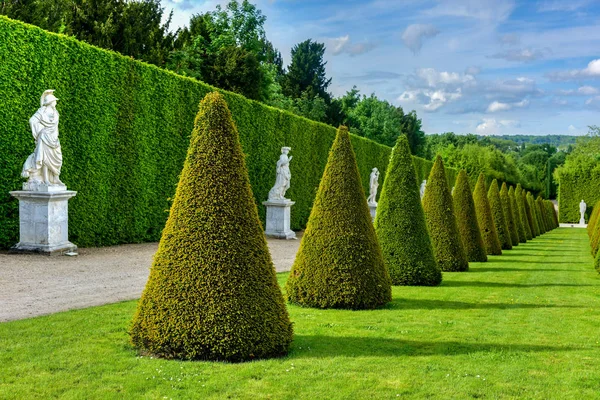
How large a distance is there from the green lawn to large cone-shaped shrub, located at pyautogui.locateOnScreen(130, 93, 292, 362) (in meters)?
0.18

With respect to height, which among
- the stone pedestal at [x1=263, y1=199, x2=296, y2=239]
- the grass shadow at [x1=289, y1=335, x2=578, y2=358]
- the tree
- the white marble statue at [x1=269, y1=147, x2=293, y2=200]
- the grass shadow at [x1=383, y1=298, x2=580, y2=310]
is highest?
the tree

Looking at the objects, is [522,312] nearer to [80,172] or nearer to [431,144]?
[80,172]

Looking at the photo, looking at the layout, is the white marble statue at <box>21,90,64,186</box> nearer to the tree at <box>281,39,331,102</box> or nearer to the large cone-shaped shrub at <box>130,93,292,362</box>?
the large cone-shaped shrub at <box>130,93,292,362</box>

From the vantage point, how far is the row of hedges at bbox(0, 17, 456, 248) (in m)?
12.9

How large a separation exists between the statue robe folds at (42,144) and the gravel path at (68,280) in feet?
6.02

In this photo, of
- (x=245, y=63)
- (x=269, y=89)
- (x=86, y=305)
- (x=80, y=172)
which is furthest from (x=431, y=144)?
(x=86, y=305)

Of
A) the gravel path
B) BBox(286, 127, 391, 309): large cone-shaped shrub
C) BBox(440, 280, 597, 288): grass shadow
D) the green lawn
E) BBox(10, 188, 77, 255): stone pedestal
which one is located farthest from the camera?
BBox(10, 188, 77, 255): stone pedestal

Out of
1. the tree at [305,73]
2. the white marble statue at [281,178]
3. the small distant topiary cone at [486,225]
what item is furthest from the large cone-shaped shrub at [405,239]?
the tree at [305,73]

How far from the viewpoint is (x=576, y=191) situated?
60719 millimetres

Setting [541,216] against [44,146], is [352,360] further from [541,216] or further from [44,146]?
[541,216]

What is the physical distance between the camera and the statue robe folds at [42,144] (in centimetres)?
1240

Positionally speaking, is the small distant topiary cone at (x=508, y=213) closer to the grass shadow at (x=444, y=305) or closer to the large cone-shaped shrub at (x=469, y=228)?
the large cone-shaped shrub at (x=469, y=228)

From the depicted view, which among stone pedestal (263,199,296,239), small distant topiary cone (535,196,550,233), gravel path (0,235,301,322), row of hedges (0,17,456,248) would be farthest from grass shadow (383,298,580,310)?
small distant topiary cone (535,196,550,233)

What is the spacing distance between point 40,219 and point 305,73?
47.2 meters
